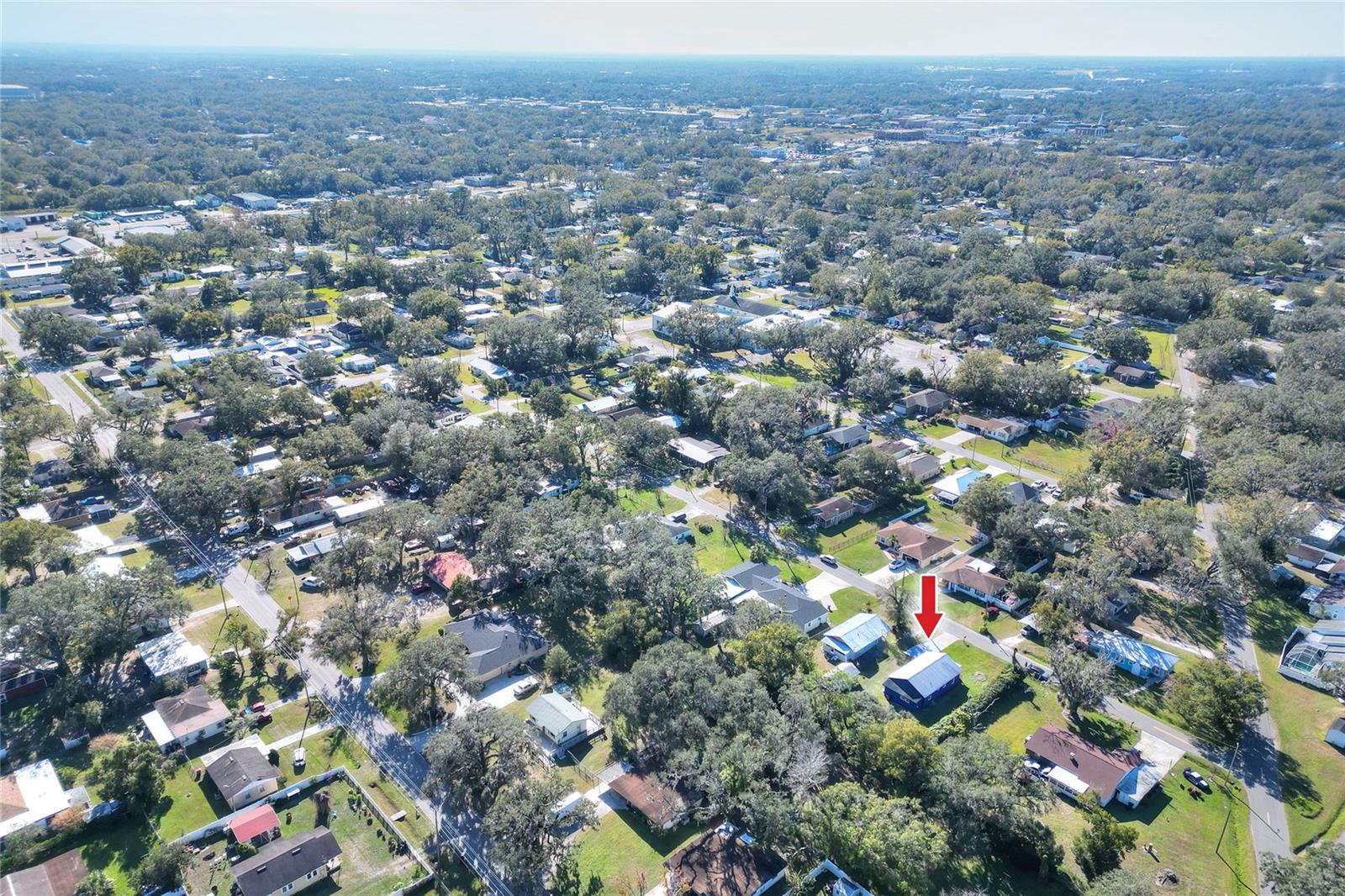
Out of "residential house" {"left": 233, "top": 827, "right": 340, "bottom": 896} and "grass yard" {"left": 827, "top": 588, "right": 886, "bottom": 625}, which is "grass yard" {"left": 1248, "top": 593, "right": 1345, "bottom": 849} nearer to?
"grass yard" {"left": 827, "top": 588, "right": 886, "bottom": 625}

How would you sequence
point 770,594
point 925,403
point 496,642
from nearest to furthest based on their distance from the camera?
1. point 496,642
2. point 770,594
3. point 925,403

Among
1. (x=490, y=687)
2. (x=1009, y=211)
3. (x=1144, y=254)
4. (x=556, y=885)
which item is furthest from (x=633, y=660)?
(x=1009, y=211)

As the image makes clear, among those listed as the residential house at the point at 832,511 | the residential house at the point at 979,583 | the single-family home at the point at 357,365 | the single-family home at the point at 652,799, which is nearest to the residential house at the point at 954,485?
the residential house at the point at 832,511

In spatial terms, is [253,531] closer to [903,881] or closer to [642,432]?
[642,432]

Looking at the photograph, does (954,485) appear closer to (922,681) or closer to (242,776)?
(922,681)

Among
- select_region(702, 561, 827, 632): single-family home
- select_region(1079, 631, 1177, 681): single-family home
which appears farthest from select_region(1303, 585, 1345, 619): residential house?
select_region(702, 561, 827, 632): single-family home

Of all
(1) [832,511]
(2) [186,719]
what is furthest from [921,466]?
(2) [186,719]
